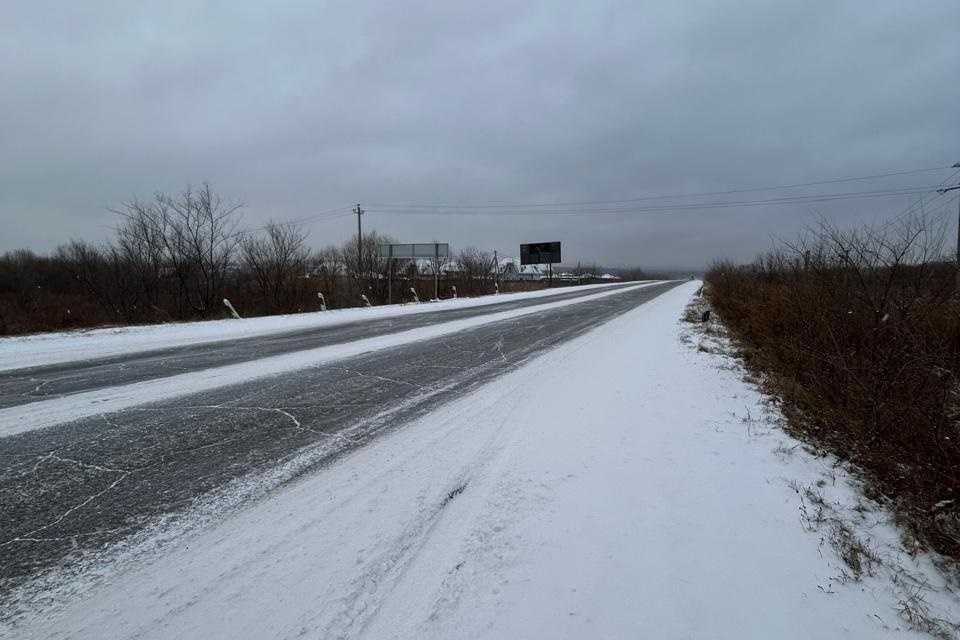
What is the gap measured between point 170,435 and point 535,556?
137 inches

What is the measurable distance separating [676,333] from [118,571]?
37.2 ft

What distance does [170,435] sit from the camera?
4016 mm

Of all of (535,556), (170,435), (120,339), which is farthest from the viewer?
(120,339)

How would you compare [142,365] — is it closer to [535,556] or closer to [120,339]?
[120,339]

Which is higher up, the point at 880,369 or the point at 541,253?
the point at 541,253

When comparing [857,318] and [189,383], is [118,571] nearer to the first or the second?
[189,383]

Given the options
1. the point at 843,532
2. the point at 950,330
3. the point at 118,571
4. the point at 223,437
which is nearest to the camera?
the point at 118,571

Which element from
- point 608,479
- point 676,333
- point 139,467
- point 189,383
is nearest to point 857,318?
point 676,333

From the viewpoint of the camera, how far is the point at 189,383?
19.1 feet

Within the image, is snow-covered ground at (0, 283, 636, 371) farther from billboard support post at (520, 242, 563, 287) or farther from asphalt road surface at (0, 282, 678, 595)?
billboard support post at (520, 242, 563, 287)

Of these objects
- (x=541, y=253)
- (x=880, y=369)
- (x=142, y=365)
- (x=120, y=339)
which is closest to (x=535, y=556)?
(x=880, y=369)

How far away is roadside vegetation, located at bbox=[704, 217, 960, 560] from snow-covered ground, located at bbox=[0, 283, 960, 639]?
412mm

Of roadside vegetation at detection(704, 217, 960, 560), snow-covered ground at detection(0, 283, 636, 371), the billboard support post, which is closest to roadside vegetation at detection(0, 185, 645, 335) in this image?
snow-covered ground at detection(0, 283, 636, 371)

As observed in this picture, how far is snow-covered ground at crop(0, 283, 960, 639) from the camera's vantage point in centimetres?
199
